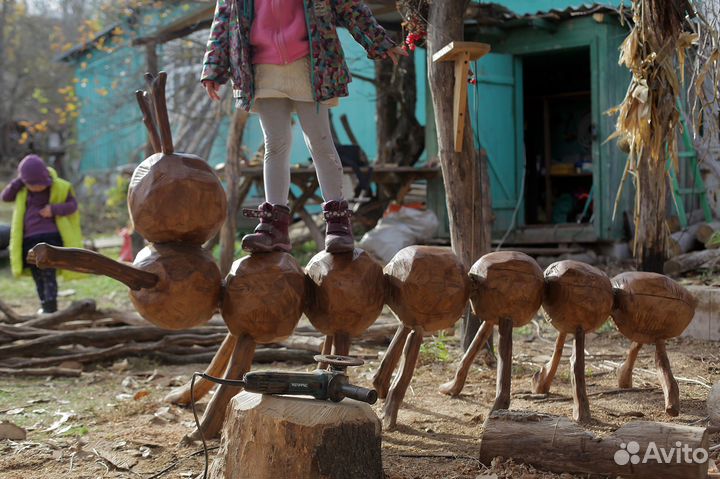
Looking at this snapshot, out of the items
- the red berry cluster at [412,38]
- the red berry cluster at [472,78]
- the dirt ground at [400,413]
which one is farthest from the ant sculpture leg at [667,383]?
the red berry cluster at [412,38]

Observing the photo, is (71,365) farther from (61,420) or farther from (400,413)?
(400,413)

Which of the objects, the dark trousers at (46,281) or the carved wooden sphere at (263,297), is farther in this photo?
the dark trousers at (46,281)

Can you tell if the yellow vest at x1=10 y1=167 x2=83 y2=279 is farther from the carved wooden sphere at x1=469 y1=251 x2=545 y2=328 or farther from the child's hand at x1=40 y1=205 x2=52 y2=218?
the carved wooden sphere at x1=469 y1=251 x2=545 y2=328

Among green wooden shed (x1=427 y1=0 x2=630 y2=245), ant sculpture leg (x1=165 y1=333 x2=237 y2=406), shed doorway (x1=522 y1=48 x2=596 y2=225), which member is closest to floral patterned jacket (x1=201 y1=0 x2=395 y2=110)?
ant sculpture leg (x1=165 y1=333 x2=237 y2=406)

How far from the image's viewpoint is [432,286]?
4035 mm

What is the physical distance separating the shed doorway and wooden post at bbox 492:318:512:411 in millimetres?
9314

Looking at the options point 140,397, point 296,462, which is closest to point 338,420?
point 296,462

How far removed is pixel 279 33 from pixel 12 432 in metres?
2.50

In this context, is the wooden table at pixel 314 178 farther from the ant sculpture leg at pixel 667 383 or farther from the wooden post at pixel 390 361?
the ant sculpture leg at pixel 667 383

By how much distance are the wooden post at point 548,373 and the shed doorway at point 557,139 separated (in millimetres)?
8768

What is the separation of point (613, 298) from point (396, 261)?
4.09 feet

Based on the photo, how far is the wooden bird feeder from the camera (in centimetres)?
502

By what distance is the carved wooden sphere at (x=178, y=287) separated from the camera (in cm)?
370

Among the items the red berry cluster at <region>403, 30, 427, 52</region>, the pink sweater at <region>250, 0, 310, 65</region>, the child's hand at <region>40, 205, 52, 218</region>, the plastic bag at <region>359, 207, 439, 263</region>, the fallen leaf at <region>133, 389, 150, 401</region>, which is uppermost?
the red berry cluster at <region>403, 30, 427, 52</region>
